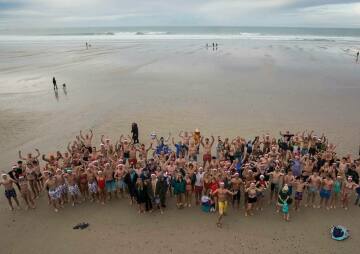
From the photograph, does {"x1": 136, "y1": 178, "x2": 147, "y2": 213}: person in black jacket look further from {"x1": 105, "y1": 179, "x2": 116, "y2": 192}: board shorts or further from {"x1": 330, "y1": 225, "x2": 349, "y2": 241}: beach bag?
{"x1": 330, "y1": 225, "x2": 349, "y2": 241}: beach bag

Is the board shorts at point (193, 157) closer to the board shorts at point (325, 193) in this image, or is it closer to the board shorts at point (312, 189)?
the board shorts at point (312, 189)

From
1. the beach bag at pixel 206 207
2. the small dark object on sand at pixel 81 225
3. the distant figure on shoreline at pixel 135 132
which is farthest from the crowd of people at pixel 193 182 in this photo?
the distant figure on shoreline at pixel 135 132

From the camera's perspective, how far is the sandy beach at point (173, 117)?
9.93m

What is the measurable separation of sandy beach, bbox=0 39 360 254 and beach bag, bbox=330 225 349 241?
0.16 metres

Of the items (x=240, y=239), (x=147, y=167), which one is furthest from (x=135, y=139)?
(x=240, y=239)

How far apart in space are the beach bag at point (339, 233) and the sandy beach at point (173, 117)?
0.16 metres

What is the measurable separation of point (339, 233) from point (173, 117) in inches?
500

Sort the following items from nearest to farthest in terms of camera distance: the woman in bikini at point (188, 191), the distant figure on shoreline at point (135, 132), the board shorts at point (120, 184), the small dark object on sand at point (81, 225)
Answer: the small dark object on sand at point (81, 225) → the woman in bikini at point (188, 191) → the board shorts at point (120, 184) → the distant figure on shoreline at point (135, 132)

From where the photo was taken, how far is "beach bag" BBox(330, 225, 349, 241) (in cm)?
976

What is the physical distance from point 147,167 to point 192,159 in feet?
10.1

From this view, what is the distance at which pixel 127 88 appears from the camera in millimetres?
27609

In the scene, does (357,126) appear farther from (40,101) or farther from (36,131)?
(40,101)

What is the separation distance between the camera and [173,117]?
2053 cm

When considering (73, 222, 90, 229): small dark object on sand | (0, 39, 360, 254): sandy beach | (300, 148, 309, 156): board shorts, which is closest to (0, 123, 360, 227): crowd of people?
(0, 39, 360, 254): sandy beach
